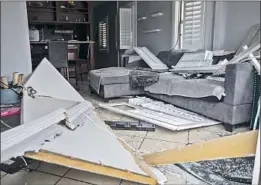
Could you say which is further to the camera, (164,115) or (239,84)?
(164,115)

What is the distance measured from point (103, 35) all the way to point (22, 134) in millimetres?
5507

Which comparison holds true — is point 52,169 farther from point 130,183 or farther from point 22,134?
point 22,134

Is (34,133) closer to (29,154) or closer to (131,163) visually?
(29,154)

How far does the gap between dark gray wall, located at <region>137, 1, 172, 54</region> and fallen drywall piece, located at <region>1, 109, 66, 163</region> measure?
3.42m

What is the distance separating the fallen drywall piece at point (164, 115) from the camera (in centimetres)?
196

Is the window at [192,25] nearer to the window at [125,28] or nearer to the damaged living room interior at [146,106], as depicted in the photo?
the damaged living room interior at [146,106]

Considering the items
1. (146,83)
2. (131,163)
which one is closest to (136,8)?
(146,83)

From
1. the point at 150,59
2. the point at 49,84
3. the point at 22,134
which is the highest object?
the point at 150,59

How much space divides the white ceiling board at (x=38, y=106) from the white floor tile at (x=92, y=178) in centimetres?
44

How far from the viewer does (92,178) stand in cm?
118

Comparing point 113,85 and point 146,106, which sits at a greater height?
point 113,85

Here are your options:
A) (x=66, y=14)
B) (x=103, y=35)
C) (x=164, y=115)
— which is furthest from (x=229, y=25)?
(x=66, y=14)

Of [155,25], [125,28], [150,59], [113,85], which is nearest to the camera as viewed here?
[113,85]

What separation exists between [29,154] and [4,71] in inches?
11.6
